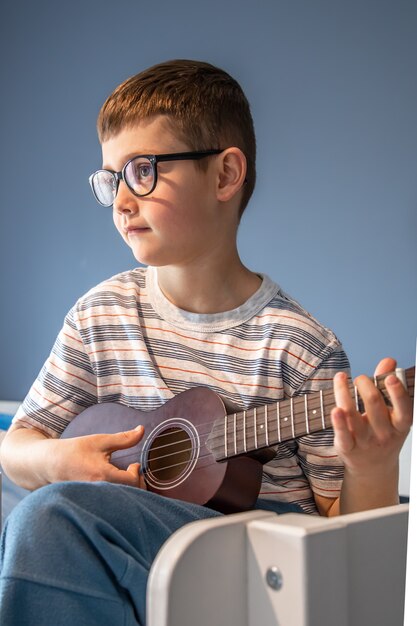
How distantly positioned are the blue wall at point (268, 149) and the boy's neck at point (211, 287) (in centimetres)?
72

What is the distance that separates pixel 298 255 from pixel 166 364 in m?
0.92

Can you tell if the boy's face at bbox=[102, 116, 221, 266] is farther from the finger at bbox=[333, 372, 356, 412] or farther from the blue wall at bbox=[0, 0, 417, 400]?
the blue wall at bbox=[0, 0, 417, 400]

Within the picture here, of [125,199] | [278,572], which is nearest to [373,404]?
[278,572]

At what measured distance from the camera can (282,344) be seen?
3.05 ft

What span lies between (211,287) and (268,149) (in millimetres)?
964

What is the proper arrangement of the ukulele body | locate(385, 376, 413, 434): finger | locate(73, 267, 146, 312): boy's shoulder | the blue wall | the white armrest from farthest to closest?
the blue wall < locate(73, 267, 146, 312): boy's shoulder < the ukulele body < locate(385, 376, 413, 434): finger < the white armrest

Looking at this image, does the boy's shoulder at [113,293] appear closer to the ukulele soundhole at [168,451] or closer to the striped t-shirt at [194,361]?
the striped t-shirt at [194,361]

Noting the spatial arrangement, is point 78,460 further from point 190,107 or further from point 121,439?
point 190,107

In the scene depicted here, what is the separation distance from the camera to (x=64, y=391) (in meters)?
1.02

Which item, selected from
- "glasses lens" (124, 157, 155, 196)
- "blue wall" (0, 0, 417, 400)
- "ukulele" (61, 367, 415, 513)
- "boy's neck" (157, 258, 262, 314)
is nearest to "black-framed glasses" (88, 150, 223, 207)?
"glasses lens" (124, 157, 155, 196)

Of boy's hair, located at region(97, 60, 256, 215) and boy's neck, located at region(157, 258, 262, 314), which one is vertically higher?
boy's hair, located at region(97, 60, 256, 215)

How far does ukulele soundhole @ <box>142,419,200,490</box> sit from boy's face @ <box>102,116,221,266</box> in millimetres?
182

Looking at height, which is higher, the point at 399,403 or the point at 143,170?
the point at 143,170

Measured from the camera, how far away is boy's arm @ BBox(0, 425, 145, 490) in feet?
2.80
